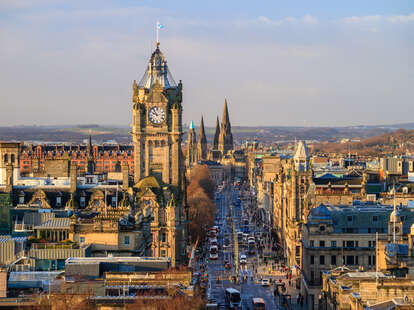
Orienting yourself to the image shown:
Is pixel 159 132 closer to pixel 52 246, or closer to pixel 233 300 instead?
pixel 233 300

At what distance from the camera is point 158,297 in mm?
65062

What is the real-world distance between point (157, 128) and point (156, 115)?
1725 millimetres

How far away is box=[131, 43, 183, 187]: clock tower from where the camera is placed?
131125mm

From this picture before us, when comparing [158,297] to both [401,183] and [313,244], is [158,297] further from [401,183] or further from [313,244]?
[401,183]

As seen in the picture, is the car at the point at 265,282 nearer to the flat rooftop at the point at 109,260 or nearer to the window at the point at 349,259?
the window at the point at 349,259

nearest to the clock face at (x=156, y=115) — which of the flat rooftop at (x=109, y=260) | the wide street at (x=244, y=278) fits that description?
the wide street at (x=244, y=278)

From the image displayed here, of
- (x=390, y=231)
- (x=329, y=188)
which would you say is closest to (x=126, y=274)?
(x=390, y=231)

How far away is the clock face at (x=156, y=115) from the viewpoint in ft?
430

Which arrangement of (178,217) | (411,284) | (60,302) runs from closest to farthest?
(60,302)
(411,284)
(178,217)

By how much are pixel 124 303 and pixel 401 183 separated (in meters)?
97.5

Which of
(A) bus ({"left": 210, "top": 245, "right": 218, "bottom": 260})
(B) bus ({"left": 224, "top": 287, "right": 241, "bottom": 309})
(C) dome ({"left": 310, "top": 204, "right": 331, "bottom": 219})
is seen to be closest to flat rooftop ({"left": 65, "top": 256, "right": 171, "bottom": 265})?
(B) bus ({"left": 224, "top": 287, "right": 241, "bottom": 309})

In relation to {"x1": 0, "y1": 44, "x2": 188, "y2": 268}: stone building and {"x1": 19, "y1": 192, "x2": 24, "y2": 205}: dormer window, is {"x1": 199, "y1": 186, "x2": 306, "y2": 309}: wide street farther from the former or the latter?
{"x1": 19, "y1": 192, "x2": 24, "y2": 205}: dormer window

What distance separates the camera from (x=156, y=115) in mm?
131375

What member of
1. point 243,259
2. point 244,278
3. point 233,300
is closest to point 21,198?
point 233,300
